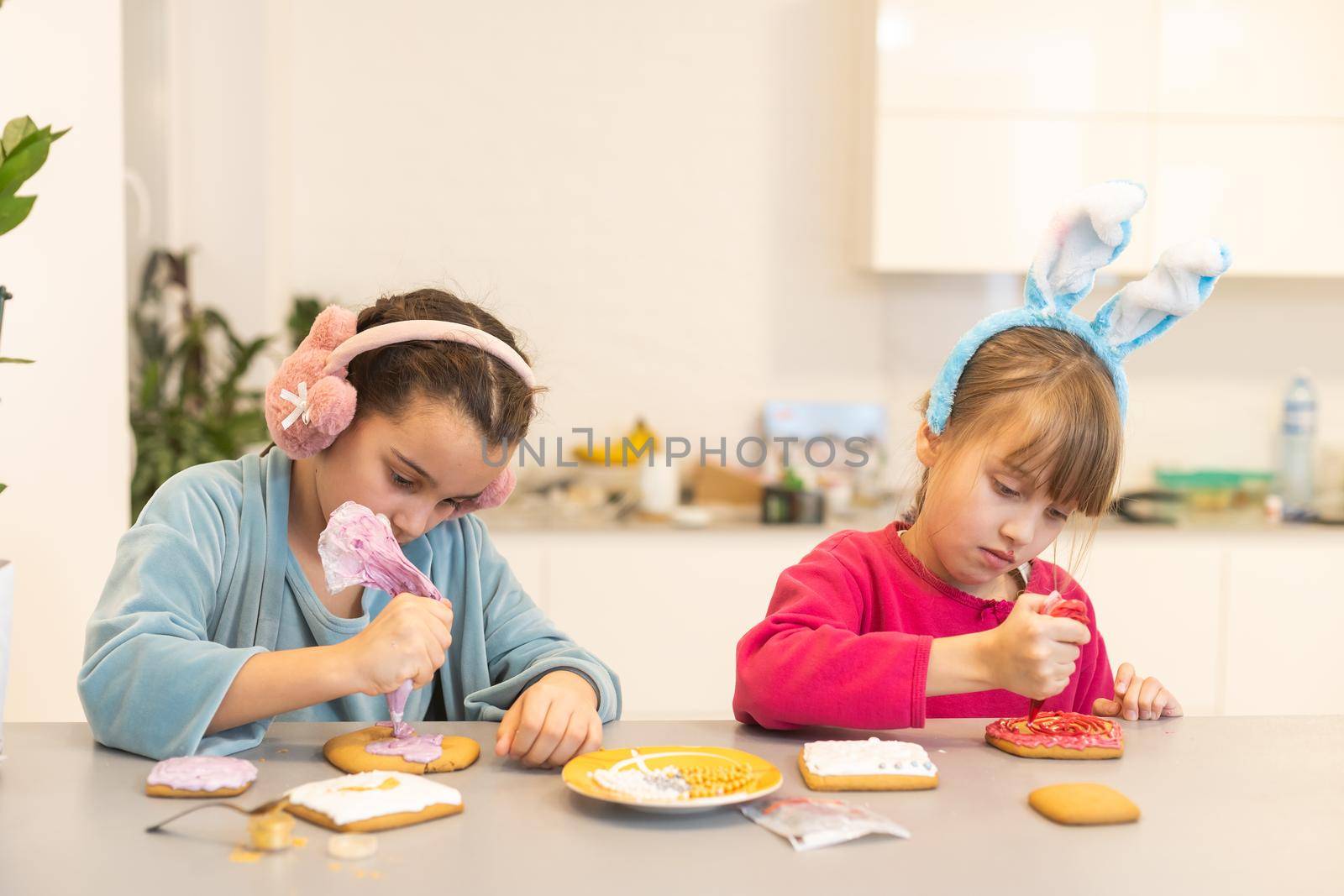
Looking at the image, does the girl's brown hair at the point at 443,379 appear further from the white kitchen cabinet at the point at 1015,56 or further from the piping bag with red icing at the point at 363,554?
the white kitchen cabinet at the point at 1015,56

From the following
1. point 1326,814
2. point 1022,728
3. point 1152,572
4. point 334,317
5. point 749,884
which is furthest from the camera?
point 1152,572

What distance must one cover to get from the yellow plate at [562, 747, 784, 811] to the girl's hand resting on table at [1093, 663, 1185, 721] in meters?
0.44

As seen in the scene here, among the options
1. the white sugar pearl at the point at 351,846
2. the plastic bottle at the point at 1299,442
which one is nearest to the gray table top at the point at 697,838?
the white sugar pearl at the point at 351,846

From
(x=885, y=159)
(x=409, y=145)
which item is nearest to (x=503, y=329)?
(x=885, y=159)

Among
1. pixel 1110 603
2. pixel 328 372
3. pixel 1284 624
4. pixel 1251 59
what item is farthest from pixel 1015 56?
pixel 328 372

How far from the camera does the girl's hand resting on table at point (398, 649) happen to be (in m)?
1.08

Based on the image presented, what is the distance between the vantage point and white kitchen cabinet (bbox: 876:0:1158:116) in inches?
124

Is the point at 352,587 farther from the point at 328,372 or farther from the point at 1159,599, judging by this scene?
the point at 1159,599

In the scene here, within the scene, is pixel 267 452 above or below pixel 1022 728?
above

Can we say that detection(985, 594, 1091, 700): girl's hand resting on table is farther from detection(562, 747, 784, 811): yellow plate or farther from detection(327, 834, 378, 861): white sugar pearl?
detection(327, 834, 378, 861): white sugar pearl

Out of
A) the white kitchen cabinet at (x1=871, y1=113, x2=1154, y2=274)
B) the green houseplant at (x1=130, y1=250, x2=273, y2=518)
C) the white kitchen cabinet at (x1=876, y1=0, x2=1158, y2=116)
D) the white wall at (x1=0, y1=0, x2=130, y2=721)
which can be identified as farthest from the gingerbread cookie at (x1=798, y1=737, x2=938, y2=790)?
the white kitchen cabinet at (x1=876, y1=0, x2=1158, y2=116)

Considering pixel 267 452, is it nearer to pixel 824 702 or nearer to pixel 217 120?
pixel 824 702

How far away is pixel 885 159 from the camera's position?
321 centimetres

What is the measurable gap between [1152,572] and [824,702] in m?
2.24
